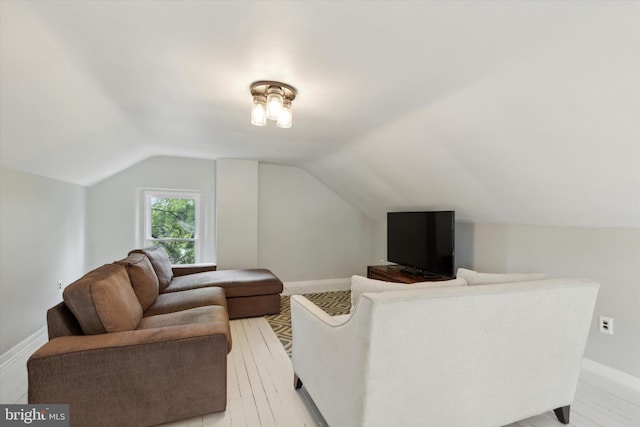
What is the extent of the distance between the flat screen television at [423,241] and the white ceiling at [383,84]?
0.49 metres

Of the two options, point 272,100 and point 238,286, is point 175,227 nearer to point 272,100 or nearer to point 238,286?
point 238,286

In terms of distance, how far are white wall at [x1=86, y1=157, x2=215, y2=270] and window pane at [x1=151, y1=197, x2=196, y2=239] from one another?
0.72 feet

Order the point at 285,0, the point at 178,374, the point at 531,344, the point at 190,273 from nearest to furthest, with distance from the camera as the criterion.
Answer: the point at 285,0 → the point at 531,344 → the point at 178,374 → the point at 190,273

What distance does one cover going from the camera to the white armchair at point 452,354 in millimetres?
1280

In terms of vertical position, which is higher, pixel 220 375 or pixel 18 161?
pixel 18 161

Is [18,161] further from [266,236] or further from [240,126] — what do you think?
[266,236]

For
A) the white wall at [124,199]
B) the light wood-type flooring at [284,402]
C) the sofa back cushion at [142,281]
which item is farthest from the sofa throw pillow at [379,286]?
the white wall at [124,199]

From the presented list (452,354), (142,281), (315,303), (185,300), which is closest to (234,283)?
(185,300)

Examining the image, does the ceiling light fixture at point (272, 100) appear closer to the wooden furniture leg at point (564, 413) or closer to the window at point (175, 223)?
the wooden furniture leg at point (564, 413)

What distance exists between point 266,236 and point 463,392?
3.97m

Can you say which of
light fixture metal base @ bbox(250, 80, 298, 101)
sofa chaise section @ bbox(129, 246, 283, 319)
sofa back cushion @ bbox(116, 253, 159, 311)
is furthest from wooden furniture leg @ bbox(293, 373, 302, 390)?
light fixture metal base @ bbox(250, 80, 298, 101)

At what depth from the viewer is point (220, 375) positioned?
1768 mm

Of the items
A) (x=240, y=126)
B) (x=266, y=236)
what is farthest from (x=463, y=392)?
(x=266, y=236)

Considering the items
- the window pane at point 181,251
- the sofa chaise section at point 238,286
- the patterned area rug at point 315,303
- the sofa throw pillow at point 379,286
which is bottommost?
the patterned area rug at point 315,303
